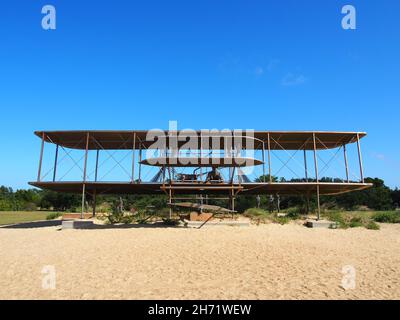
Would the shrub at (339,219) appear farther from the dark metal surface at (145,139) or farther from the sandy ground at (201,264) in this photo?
the dark metal surface at (145,139)

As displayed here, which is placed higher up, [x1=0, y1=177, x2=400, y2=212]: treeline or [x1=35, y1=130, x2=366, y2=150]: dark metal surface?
[x1=35, y1=130, x2=366, y2=150]: dark metal surface

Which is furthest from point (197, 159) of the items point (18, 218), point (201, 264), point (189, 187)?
point (18, 218)

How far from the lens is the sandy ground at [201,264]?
7719 mm

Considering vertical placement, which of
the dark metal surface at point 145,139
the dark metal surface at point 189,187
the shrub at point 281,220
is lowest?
the shrub at point 281,220

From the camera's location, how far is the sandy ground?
772 centimetres

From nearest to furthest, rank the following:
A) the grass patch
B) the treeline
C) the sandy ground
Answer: the sandy ground, the grass patch, the treeline

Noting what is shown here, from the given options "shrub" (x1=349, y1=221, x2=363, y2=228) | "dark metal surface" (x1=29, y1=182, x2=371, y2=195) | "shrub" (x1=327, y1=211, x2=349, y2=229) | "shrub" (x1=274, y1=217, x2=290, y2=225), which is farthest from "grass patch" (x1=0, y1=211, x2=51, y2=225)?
"shrub" (x1=349, y1=221, x2=363, y2=228)

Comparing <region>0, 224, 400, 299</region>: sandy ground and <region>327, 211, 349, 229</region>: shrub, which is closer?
<region>0, 224, 400, 299</region>: sandy ground

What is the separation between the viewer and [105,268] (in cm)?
1027

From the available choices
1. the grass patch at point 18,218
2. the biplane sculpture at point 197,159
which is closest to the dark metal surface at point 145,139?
the biplane sculpture at point 197,159

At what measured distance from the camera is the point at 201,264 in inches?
423

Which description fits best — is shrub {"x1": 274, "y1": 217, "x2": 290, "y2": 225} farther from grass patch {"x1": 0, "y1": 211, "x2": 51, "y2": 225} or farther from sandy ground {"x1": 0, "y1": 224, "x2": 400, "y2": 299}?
grass patch {"x1": 0, "y1": 211, "x2": 51, "y2": 225}
